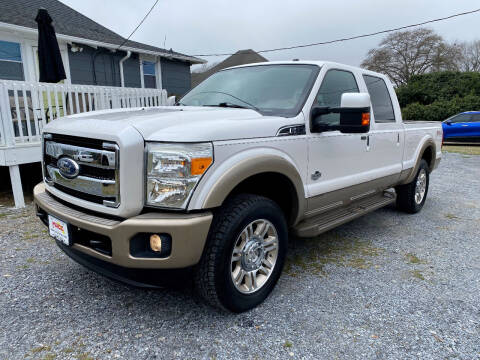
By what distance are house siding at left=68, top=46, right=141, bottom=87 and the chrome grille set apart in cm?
989

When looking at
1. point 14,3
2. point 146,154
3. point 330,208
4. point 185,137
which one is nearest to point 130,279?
point 146,154

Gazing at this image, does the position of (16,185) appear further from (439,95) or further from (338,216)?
(439,95)

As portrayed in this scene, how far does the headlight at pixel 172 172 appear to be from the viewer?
2.10m

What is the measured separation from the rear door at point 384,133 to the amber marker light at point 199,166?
2.25 meters

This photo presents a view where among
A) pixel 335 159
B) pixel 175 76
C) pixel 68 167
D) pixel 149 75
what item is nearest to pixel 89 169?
pixel 68 167

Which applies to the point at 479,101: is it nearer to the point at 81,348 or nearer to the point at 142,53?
the point at 142,53

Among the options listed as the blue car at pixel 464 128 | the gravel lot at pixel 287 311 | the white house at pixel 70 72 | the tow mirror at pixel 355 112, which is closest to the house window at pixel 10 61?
the white house at pixel 70 72

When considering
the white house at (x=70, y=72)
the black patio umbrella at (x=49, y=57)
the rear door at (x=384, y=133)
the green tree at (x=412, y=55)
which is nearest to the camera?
the rear door at (x=384, y=133)

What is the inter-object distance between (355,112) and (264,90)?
2.99 feet

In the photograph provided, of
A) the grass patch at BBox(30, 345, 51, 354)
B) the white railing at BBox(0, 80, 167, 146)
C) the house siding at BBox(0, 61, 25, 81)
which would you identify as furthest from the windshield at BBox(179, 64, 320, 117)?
the house siding at BBox(0, 61, 25, 81)

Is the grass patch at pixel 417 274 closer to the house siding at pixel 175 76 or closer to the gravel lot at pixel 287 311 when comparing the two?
the gravel lot at pixel 287 311

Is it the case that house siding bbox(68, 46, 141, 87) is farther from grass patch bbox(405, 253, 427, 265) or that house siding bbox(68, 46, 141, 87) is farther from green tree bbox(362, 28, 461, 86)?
green tree bbox(362, 28, 461, 86)

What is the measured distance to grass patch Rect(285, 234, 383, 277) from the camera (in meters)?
3.41

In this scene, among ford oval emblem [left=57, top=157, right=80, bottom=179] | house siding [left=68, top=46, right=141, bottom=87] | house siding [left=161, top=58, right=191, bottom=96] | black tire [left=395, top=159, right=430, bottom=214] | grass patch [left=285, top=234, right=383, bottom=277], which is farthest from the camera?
house siding [left=161, top=58, right=191, bottom=96]
